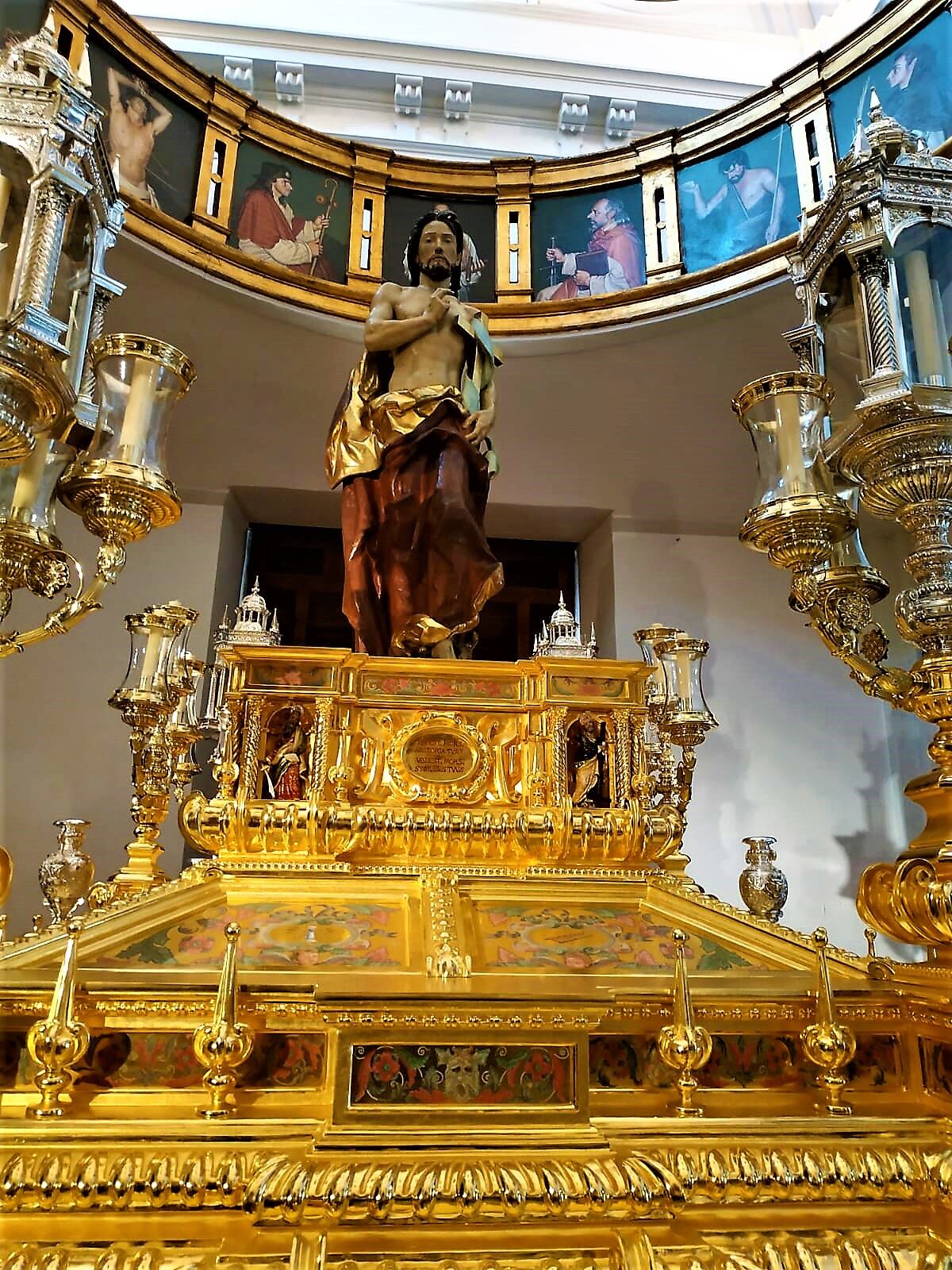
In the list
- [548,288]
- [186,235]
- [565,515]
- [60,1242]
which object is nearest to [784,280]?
[548,288]

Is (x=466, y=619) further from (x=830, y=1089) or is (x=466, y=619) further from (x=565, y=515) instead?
(x=565, y=515)

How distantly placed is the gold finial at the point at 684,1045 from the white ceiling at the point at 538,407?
17.9ft

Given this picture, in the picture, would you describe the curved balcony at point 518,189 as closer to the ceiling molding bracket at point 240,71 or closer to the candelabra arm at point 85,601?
the ceiling molding bracket at point 240,71

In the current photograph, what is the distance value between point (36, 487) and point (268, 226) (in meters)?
4.59

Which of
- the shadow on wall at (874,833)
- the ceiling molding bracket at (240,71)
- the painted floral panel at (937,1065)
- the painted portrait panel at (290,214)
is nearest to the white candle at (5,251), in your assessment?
the painted floral panel at (937,1065)

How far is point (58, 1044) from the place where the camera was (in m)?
1.38

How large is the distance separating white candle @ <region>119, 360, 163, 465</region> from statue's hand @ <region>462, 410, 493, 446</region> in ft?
4.73

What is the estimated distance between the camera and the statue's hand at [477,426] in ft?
11.7

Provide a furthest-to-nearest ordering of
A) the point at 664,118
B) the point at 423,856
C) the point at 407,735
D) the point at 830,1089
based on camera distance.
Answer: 1. the point at 664,118
2. the point at 407,735
3. the point at 423,856
4. the point at 830,1089

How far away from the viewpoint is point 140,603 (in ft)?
21.6

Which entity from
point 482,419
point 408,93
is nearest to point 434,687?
point 482,419

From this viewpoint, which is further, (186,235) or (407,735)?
(186,235)

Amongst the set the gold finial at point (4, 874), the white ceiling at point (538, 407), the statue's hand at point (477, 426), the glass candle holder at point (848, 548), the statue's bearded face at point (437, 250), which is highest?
the white ceiling at point (538, 407)

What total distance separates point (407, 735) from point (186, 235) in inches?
177
